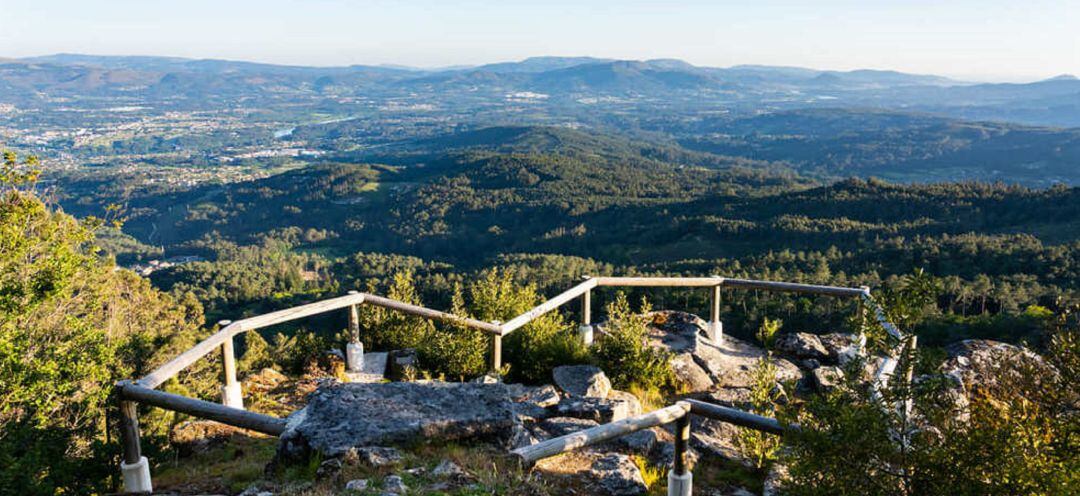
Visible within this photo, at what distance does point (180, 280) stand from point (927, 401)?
96985mm

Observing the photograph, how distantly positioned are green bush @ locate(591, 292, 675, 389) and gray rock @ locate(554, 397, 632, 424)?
3.77 feet

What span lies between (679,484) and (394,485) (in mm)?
1897

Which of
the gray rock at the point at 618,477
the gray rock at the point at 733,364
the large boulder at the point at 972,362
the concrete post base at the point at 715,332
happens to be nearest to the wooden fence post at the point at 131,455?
the gray rock at the point at 618,477

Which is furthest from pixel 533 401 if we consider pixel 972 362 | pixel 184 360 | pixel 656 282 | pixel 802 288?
pixel 972 362

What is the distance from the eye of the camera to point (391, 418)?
454 cm

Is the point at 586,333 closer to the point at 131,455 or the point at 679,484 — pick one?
the point at 679,484

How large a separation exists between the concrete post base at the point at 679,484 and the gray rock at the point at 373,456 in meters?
1.88

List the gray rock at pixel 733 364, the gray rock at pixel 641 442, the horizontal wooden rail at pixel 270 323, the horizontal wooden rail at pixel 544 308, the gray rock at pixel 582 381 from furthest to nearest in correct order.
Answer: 1. the gray rock at pixel 733 364
2. the horizontal wooden rail at pixel 544 308
3. the gray rock at pixel 582 381
4. the gray rock at pixel 641 442
5. the horizontal wooden rail at pixel 270 323

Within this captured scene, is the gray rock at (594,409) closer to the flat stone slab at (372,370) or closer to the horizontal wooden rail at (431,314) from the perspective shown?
the horizontal wooden rail at (431,314)

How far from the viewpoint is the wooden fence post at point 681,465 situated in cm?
408

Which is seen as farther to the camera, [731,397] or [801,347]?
[801,347]

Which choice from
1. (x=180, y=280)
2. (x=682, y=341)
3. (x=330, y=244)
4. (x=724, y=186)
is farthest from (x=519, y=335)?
(x=724, y=186)

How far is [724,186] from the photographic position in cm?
14288

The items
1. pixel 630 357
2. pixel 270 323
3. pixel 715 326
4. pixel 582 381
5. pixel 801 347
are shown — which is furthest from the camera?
pixel 715 326
